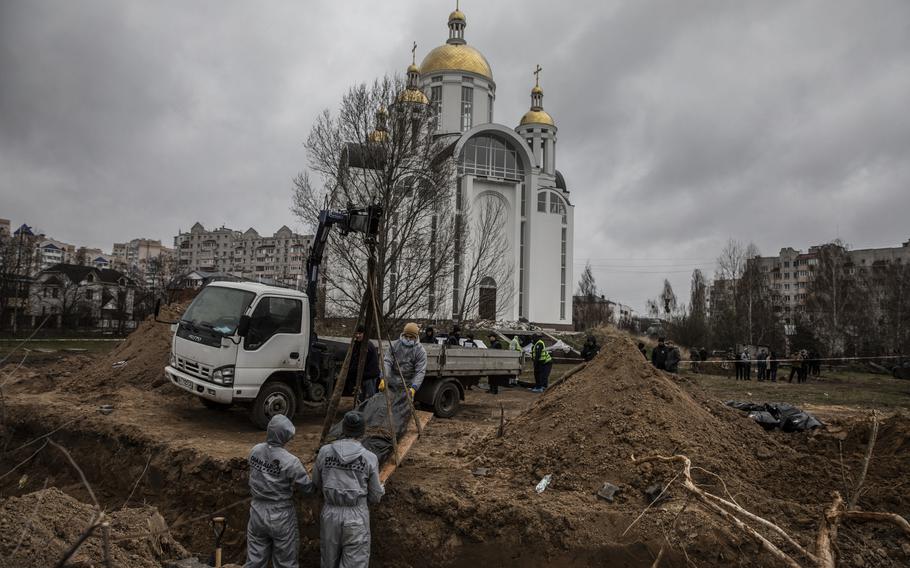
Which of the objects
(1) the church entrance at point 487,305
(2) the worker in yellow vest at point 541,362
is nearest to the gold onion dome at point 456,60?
(1) the church entrance at point 487,305

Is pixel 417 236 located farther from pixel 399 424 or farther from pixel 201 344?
pixel 399 424

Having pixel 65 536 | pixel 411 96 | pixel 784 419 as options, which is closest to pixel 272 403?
pixel 65 536

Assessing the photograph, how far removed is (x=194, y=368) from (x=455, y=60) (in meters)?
38.9

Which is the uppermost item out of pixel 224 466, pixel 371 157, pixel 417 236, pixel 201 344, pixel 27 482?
pixel 371 157

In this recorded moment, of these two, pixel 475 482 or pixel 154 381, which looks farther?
pixel 154 381

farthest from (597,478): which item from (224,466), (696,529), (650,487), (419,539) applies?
(224,466)

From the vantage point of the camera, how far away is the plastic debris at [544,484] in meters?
6.11

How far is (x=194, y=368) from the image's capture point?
883cm

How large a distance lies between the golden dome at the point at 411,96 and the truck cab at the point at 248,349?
10911 millimetres

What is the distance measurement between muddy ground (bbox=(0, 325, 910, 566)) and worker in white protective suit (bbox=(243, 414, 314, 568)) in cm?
89

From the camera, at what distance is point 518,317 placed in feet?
138

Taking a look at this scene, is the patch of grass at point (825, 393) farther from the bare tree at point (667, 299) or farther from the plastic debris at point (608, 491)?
the bare tree at point (667, 299)

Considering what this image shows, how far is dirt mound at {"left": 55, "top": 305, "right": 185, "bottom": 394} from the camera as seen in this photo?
1166cm

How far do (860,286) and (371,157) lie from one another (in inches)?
1654
